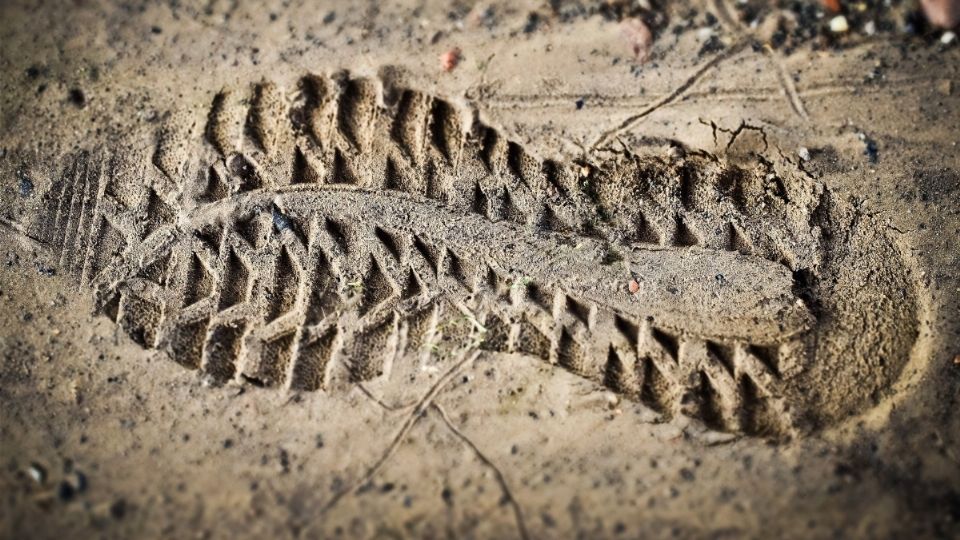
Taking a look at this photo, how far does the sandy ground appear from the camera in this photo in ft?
8.61

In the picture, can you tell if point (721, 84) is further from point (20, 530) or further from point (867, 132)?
point (20, 530)

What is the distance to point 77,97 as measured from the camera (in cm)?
333

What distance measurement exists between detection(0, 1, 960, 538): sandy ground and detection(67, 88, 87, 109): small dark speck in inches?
1.2

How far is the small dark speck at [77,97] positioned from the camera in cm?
332

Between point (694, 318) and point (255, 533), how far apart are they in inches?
66.7

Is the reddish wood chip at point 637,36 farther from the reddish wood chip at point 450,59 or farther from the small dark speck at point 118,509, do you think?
the small dark speck at point 118,509

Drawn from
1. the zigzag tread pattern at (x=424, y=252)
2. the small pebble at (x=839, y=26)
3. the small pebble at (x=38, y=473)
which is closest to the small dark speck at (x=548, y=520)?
the zigzag tread pattern at (x=424, y=252)

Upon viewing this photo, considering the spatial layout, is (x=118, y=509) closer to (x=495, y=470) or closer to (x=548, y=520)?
(x=495, y=470)

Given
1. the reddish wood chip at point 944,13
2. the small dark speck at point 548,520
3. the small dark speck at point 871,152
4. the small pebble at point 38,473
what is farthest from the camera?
the reddish wood chip at point 944,13

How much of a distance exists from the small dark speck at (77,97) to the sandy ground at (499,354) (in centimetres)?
3

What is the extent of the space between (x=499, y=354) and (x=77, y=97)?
2.13 meters

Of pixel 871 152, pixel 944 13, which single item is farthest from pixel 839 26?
pixel 871 152

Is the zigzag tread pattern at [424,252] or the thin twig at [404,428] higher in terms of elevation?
the zigzag tread pattern at [424,252]

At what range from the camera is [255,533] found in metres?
2.61
